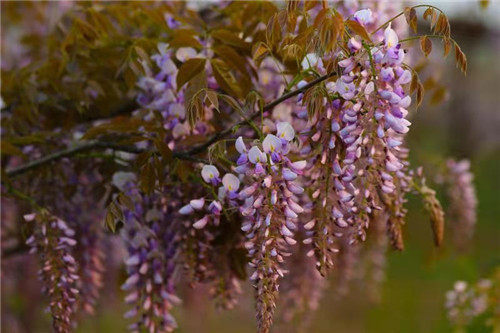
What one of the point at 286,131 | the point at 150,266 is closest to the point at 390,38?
the point at 286,131

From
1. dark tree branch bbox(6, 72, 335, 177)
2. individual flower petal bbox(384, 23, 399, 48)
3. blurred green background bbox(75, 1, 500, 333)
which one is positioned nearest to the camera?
individual flower petal bbox(384, 23, 399, 48)

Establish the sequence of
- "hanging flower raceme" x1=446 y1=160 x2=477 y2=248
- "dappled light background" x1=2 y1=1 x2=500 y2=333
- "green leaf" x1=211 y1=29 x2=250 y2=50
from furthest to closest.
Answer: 1. "dappled light background" x1=2 y1=1 x2=500 y2=333
2. "hanging flower raceme" x1=446 y1=160 x2=477 y2=248
3. "green leaf" x1=211 y1=29 x2=250 y2=50

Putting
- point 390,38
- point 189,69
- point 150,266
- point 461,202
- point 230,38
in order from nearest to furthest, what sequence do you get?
1. point 390,38
2. point 189,69
3. point 230,38
4. point 150,266
5. point 461,202

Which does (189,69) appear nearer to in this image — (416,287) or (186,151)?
(186,151)

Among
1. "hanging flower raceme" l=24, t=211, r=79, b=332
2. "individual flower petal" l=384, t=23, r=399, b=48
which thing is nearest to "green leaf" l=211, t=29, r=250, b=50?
"individual flower petal" l=384, t=23, r=399, b=48

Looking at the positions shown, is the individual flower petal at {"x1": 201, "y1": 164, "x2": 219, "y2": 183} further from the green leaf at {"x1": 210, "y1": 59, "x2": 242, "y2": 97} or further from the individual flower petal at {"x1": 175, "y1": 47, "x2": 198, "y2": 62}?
the individual flower petal at {"x1": 175, "y1": 47, "x2": 198, "y2": 62}
